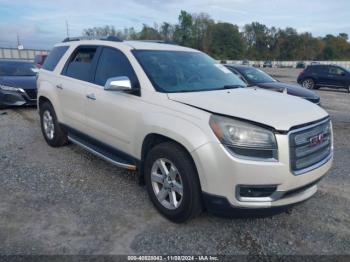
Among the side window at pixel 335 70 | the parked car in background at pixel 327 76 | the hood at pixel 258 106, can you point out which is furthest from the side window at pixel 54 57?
the side window at pixel 335 70

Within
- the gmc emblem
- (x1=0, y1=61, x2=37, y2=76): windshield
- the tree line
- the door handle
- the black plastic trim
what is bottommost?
the black plastic trim

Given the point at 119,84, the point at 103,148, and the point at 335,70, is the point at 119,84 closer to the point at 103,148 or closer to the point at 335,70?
the point at 103,148

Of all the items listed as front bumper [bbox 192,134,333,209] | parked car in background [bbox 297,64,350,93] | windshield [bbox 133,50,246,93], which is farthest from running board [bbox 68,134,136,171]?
parked car in background [bbox 297,64,350,93]

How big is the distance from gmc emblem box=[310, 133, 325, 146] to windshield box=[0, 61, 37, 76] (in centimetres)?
992

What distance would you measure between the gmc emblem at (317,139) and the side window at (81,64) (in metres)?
2.99

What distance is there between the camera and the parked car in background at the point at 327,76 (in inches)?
770

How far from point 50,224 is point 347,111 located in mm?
11118

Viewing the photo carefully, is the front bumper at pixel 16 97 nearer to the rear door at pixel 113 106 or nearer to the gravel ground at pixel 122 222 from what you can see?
the gravel ground at pixel 122 222

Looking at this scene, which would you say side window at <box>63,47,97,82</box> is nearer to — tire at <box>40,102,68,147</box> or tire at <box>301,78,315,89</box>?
tire at <box>40,102,68,147</box>

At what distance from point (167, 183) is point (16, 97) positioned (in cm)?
770

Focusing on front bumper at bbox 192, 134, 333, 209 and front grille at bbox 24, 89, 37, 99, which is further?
front grille at bbox 24, 89, 37, 99

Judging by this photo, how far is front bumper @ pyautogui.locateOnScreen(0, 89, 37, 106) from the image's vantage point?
31.0 feet

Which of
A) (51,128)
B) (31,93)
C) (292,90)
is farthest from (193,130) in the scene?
(31,93)

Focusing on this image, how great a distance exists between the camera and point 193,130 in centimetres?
304
